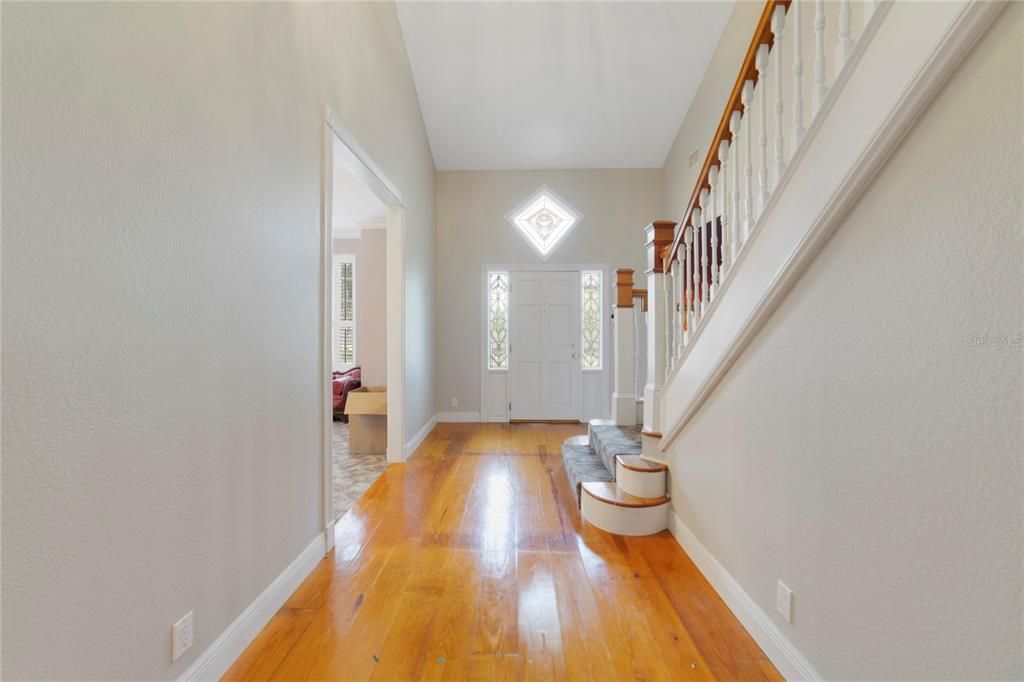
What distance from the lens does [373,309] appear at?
496cm

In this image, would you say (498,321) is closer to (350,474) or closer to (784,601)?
(350,474)

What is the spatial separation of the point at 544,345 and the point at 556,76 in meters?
3.01

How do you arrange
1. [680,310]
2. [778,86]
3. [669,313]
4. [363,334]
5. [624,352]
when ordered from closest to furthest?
1. [778,86]
2. [680,310]
3. [669,313]
4. [624,352]
5. [363,334]

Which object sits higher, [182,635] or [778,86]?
[778,86]

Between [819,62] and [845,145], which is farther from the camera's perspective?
[819,62]

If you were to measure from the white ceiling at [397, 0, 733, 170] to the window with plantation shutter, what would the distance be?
283 cm

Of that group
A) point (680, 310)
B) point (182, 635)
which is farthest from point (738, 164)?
point (182, 635)

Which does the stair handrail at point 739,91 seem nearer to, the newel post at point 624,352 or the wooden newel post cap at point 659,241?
the wooden newel post cap at point 659,241

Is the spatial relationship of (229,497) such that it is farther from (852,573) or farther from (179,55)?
(852,573)

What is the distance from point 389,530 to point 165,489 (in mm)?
1510

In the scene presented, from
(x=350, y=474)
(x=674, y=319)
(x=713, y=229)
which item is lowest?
(x=350, y=474)

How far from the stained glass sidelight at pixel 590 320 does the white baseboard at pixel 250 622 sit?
4179 mm

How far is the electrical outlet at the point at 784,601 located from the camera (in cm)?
143

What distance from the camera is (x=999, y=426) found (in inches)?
32.5
